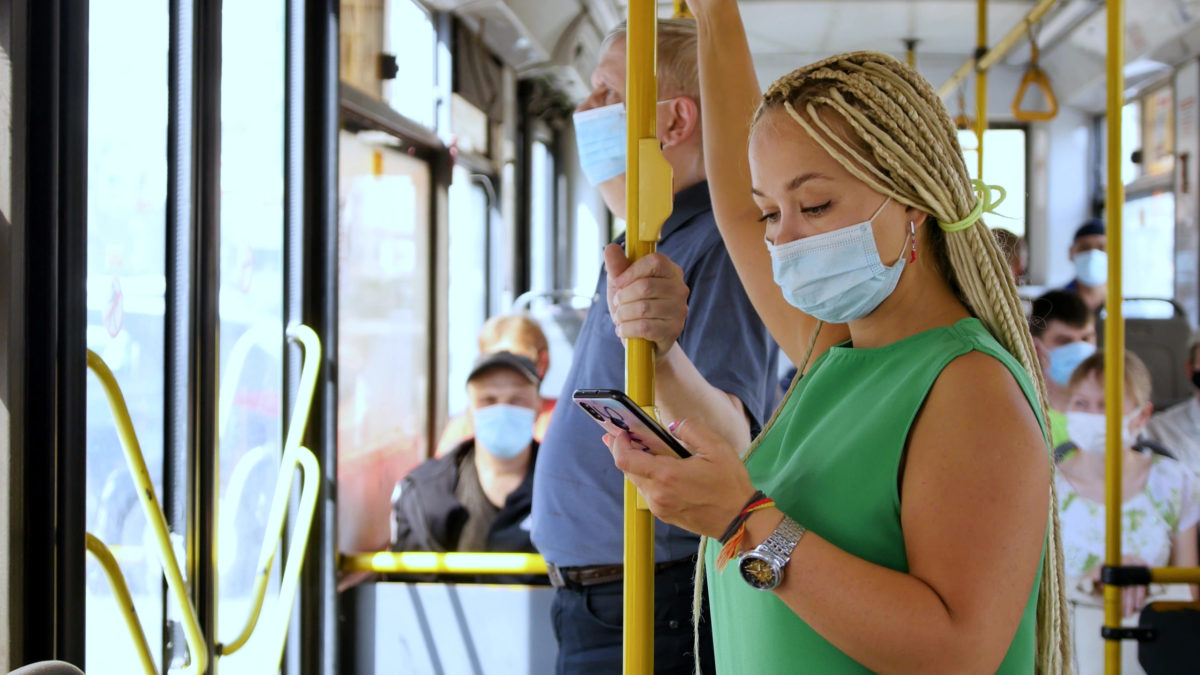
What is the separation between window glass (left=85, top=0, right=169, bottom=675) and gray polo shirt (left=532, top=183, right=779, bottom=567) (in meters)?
Result: 1.00

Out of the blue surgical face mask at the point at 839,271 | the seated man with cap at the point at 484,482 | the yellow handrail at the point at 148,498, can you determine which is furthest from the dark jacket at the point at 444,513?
the blue surgical face mask at the point at 839,271

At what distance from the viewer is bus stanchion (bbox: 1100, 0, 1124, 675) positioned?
2.27 meters

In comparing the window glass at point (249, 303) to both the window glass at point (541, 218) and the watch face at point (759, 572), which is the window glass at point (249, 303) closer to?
the watch face at point (759, 572)

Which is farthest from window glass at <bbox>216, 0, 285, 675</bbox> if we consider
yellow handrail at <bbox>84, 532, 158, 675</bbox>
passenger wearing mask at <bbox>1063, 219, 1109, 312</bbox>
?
passenger wearing mask at <bbox>1063, 219, 1109, 312</bbox>

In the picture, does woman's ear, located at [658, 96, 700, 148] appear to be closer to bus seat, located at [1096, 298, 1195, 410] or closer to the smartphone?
the smartphone

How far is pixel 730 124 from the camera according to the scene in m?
1.42

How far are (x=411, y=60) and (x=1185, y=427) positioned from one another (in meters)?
3.51

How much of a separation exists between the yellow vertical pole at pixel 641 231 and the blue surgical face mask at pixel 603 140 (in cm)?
41

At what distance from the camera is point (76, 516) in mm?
1662

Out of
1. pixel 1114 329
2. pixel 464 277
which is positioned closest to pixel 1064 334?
pixel 1114 329

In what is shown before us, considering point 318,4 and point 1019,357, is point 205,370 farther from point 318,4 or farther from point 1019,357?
point 1019,357

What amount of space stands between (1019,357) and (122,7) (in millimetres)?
1867

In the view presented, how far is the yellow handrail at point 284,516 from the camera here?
239cm

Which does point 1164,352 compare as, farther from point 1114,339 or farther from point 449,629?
point 449,629
